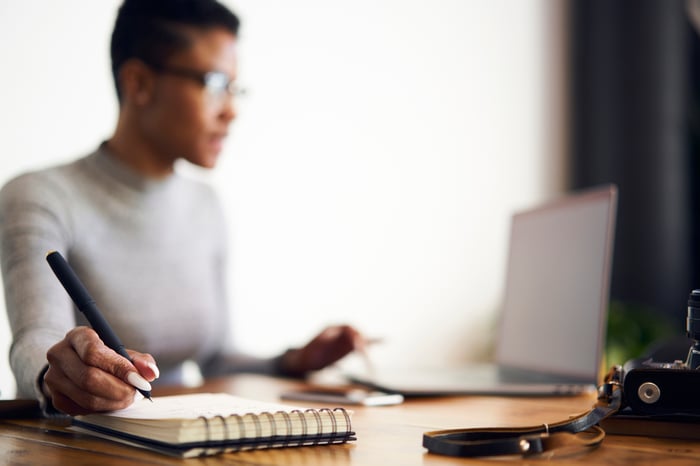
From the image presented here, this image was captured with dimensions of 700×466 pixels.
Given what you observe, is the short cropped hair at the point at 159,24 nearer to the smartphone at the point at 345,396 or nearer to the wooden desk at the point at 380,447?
the smartphone at the point at 345,396

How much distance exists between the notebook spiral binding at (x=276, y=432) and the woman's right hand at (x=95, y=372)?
4.9 inches

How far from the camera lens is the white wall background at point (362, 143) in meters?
2.28

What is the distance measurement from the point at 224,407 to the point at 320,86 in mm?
2286

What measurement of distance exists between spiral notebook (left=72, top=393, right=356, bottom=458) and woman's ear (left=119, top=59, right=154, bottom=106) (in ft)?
2.95

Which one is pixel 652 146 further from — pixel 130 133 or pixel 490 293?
pixel 130 133

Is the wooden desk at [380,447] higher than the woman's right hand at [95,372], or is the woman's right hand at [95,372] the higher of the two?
the woman's right hand at [95,372]

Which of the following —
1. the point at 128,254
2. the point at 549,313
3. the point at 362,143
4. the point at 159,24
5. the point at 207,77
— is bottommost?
the point at 549,313

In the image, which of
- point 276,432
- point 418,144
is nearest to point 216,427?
point 276,432

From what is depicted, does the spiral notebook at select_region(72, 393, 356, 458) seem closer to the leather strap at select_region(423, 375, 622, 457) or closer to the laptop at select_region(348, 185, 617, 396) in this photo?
the leather strap at select_region(423, 375, 622, 457)

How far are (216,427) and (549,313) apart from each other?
0.87 metres

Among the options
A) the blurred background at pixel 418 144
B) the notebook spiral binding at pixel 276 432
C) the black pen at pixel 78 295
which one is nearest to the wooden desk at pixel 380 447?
the notebook spiral binding at pixel 276 432

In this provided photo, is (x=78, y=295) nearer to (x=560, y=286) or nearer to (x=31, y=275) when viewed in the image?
(x=31, y=275)

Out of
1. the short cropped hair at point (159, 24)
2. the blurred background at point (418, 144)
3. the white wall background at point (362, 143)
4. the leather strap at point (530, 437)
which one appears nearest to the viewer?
the leather strap at point (530, 437)

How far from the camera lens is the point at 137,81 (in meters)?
1.61
